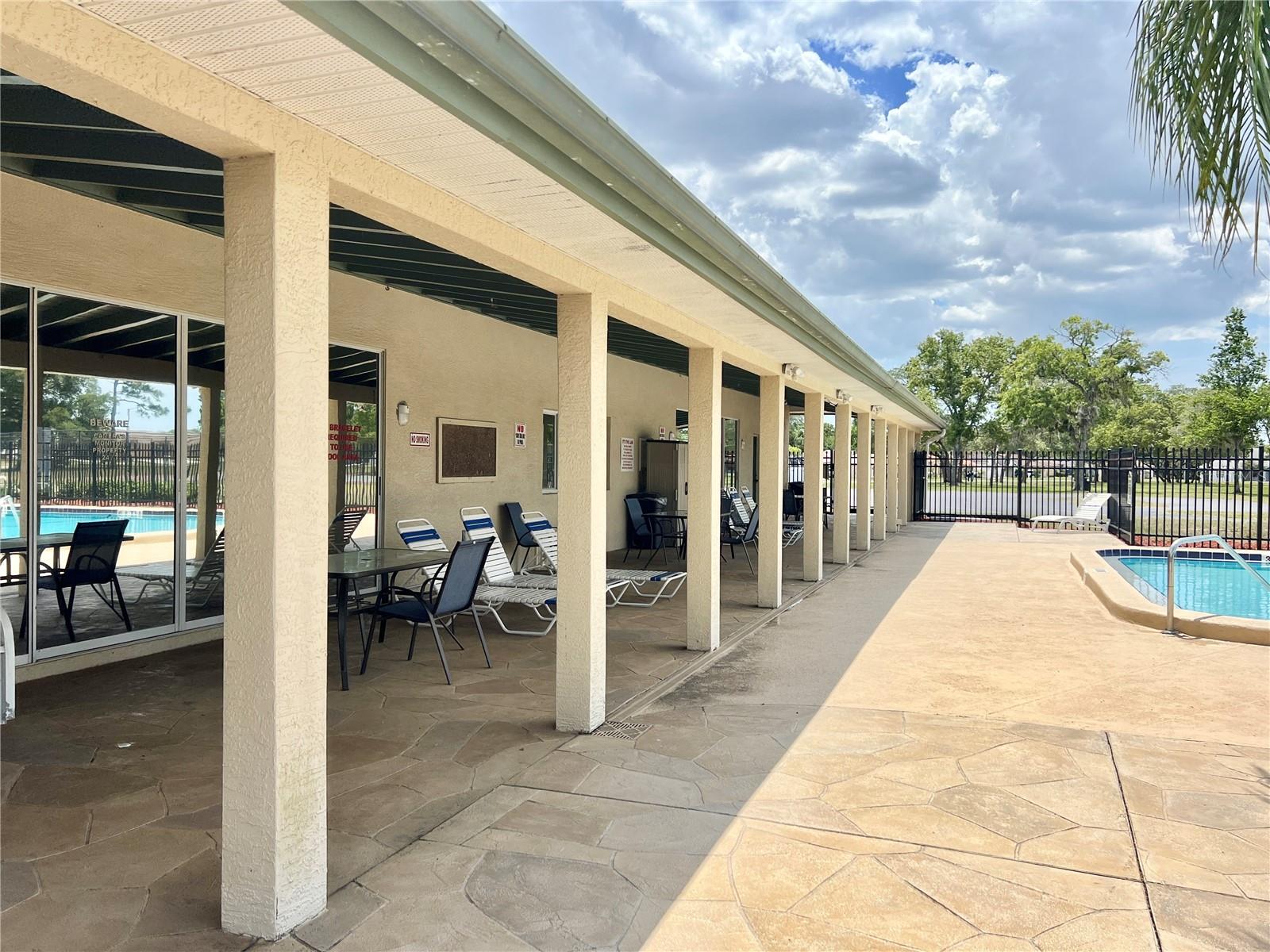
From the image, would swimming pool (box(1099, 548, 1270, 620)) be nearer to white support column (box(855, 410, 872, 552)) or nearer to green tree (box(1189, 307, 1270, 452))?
white support column (box(855, 410, 872, 552))

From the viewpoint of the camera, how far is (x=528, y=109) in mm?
2475

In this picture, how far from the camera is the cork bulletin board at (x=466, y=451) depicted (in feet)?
28.1

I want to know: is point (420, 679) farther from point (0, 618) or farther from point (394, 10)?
point (394, 10)

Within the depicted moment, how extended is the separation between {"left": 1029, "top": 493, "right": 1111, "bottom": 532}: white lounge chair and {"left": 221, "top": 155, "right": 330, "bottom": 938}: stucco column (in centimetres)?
1806

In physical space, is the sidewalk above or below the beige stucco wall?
below

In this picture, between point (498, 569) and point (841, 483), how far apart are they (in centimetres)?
611

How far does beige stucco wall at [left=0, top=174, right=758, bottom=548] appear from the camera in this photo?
5.12 m

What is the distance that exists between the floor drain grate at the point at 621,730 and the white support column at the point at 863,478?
8332mm

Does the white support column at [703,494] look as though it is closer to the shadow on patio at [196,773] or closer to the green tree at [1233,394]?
the shadow on patio at [196,773]

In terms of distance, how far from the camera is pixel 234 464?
244 centimetres

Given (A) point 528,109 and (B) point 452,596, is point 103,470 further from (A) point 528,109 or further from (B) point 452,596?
(A) point 528,109

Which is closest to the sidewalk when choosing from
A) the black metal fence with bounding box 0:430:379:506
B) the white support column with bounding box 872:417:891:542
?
the black metal fence with bounding box 0:430:379:506

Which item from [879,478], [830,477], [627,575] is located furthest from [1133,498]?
[830,477]

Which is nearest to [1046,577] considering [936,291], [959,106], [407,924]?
[407,924]
